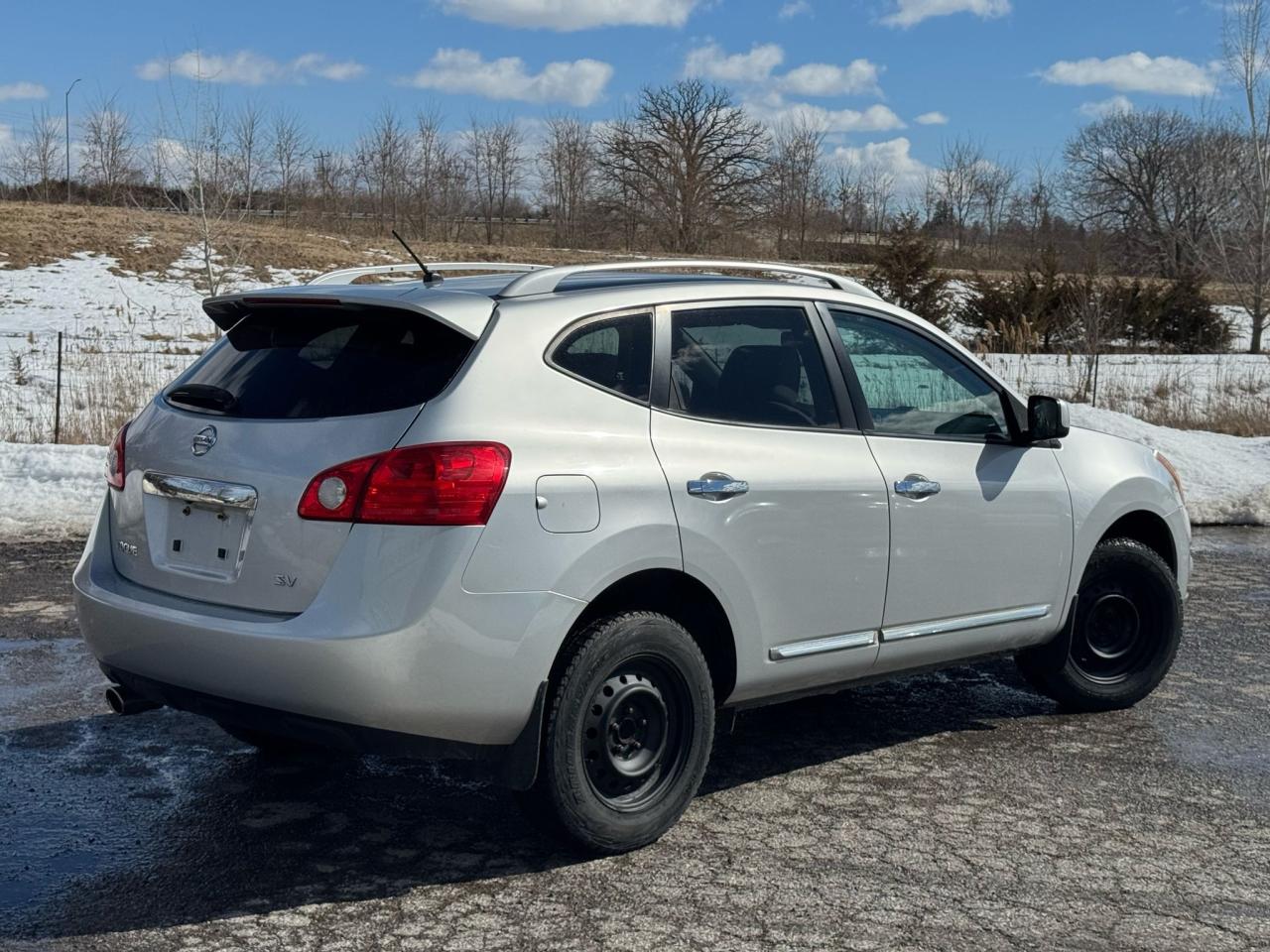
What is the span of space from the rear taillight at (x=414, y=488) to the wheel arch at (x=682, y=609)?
0.51 metres

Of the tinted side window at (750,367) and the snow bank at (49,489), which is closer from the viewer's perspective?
the tinted side window at (750,367)

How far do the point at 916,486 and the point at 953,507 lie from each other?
22cm

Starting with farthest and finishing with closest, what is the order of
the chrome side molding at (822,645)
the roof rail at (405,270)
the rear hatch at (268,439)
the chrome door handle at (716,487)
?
the roof rail at (405,270)
the chrome side molding at (822,645)
the chrome door handle at (716,487)
the rear hatch at (268,439)

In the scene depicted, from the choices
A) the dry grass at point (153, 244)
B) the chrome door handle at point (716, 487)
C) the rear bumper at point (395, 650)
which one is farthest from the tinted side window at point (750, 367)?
the dry grass at point (153, 244)

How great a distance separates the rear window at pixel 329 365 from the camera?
3918 mm

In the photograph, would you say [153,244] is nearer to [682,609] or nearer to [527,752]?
[682,609]

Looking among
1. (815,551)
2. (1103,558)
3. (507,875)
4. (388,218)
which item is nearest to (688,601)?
(815,551)

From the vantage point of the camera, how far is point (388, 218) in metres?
62.9

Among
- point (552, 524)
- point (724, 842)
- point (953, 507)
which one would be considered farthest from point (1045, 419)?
point (552, 524)

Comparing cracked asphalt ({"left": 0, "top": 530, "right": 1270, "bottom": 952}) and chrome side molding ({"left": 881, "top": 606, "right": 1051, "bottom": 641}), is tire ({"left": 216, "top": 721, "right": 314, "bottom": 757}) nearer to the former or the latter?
cracked asphalt ({"left": 0, "top": 530, "right": 1270, "bottom": 952})

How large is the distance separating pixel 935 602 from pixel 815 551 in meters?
0.70

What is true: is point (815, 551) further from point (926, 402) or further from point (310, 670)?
point (310, 670)

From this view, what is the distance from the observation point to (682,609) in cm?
442

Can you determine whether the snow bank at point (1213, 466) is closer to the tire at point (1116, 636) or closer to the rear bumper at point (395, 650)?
the tire at point (1116, 636)
